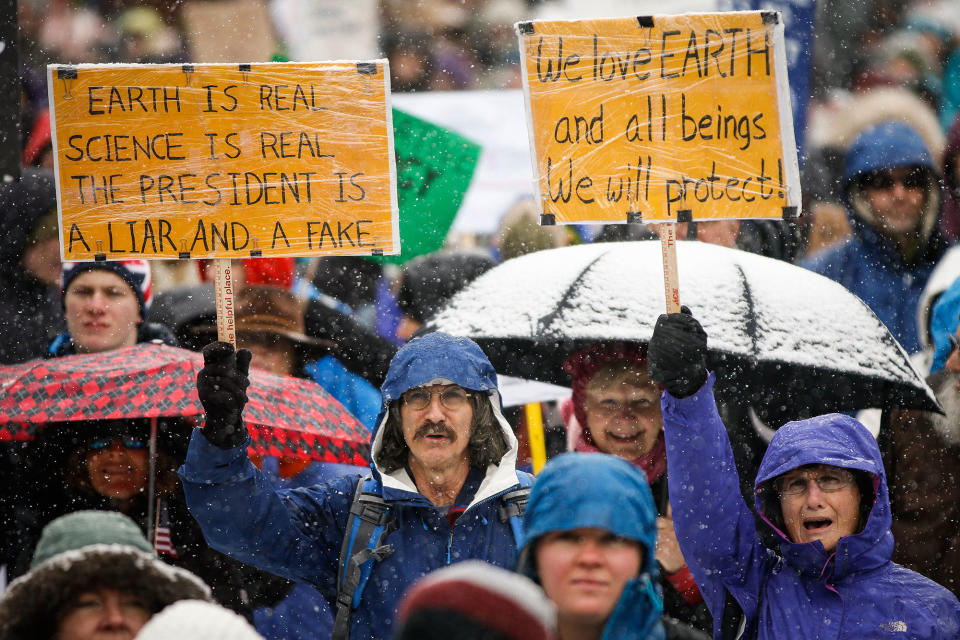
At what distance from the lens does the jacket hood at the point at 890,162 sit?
6.13 m

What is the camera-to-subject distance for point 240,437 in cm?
333

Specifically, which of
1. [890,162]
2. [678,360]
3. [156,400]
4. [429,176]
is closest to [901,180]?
[890,162]

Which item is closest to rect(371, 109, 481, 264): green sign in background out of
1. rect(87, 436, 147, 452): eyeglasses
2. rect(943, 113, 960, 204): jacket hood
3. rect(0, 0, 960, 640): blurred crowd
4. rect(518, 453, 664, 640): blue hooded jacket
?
rect(0, 0, 960, 640): blurred crowd

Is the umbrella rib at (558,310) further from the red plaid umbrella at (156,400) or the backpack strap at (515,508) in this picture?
the backpack strap at (515,508)

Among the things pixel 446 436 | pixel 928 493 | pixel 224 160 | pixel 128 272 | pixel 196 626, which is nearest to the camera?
pixel 196 626

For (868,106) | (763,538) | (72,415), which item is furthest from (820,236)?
(72,415)

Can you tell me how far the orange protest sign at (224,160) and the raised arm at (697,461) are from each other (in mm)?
1002

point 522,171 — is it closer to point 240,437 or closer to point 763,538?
point 763,538

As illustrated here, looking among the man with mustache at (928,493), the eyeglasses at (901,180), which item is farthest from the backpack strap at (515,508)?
the eyeglasses at (901,180)

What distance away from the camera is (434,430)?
3.52 meters

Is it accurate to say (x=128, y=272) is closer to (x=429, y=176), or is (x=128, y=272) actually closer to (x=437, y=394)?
(x=429, y=176)

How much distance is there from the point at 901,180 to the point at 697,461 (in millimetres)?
3398

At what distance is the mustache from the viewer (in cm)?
352

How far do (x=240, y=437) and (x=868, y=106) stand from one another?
4.83 m
